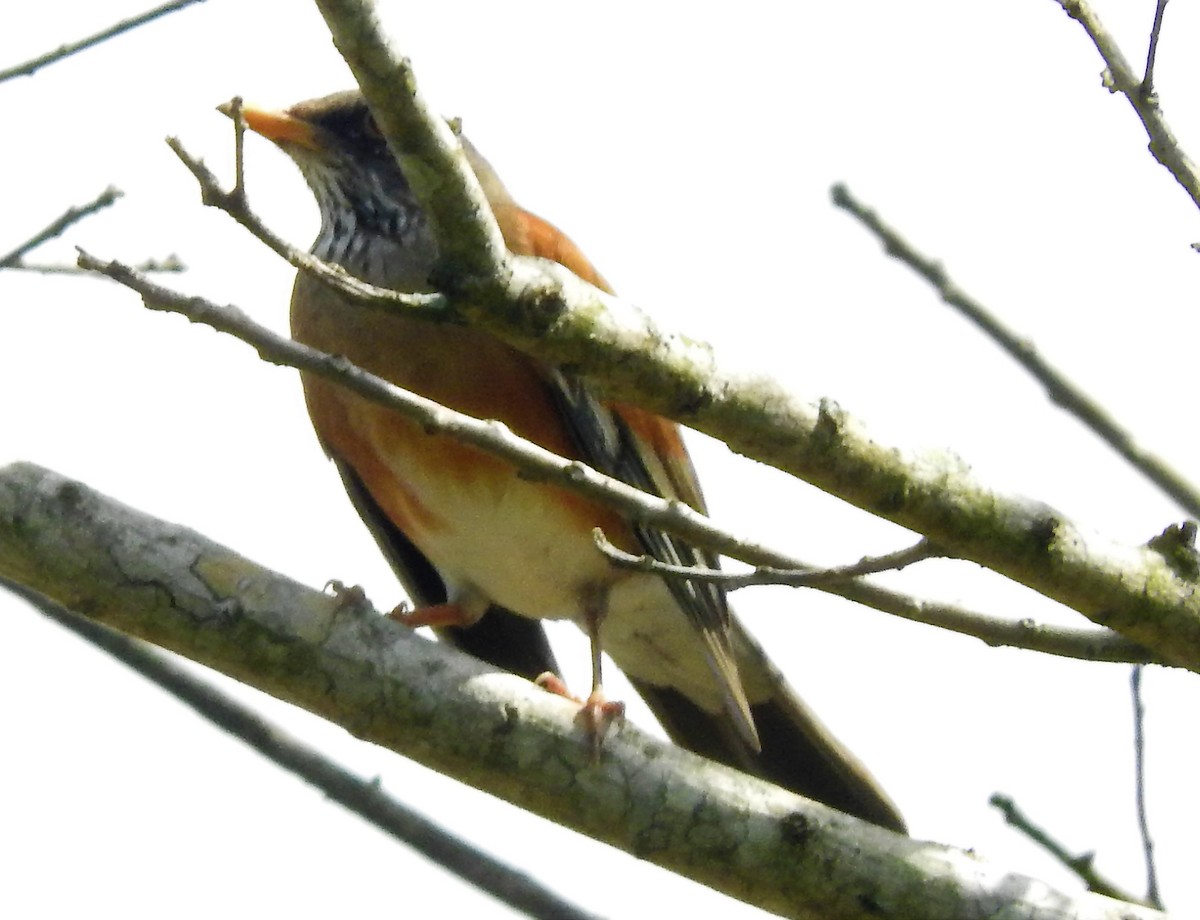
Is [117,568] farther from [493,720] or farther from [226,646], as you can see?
[493,720]

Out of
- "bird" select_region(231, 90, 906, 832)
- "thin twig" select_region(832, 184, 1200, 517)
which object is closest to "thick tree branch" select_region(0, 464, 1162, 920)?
"bird" select_region(231, 90, 906, 832)

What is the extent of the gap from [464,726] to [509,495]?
135 centimetres

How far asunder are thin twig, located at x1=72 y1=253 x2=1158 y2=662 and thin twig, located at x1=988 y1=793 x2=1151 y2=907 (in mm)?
866

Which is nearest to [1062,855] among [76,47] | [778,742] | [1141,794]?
[1141,794]

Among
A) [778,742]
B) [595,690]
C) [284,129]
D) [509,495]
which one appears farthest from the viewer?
[778,742]

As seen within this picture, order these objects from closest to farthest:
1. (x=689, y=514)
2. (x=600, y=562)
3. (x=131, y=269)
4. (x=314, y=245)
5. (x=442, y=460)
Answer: (x=131, y=269), (x=689, y=514), (x=442, y=460), (x=600, y=562), (x=314, y=245)

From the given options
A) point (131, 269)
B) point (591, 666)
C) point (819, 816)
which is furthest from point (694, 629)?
point (131, 269)

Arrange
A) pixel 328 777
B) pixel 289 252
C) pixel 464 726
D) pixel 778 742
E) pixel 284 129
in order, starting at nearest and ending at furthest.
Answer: pixel 289 252
pixel 464 726
pixel 328 777
pixel 284 129
pixel 778 742

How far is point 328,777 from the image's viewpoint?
4.12 m

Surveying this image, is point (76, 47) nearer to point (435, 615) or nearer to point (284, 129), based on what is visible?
point (284, 129)

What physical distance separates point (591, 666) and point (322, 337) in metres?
1.40

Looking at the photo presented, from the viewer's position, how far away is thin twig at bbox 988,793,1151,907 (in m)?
3.79

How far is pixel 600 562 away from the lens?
511cm

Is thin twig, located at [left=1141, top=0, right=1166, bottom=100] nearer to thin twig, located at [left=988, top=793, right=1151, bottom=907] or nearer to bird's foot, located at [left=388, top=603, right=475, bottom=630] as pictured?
thin twig, located at [left=988, top=793, right=1151, bottom=907]
